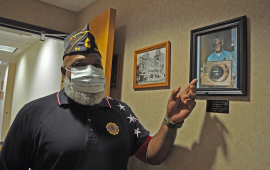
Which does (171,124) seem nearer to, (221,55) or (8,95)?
(221,55)

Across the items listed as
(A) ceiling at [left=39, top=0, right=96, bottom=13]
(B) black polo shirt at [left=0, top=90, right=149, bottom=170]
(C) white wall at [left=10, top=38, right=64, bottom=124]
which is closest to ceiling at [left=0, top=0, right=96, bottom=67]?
(A) ceiling at [left=39, top=0, right=96, bottom=13]

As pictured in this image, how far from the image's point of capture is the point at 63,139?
3.08 feet

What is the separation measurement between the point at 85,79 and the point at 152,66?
568mm

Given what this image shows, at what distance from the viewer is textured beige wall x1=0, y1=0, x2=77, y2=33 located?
208 centimetres

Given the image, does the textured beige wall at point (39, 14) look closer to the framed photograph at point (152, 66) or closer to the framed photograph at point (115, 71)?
the framed photograph at point (115, 71)

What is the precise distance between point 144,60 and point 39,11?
1.54 m

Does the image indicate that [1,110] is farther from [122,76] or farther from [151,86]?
[151,86]

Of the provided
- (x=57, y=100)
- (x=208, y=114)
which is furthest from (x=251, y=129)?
(x=57, y=100)

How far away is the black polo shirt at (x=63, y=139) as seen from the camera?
923mm

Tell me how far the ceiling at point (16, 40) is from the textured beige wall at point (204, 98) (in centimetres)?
267

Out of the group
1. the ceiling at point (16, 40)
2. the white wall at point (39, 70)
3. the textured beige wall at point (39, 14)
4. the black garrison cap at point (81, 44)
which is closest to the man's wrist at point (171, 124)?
the black garrison cap at point (81, 44)

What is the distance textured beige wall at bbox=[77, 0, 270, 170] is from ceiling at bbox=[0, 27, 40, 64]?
2667 millimetres

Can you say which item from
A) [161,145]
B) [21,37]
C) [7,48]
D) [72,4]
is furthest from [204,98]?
[7,48]

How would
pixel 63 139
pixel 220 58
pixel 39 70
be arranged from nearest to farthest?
pixel 63 139
pixel 220 58
pixel 39 70
